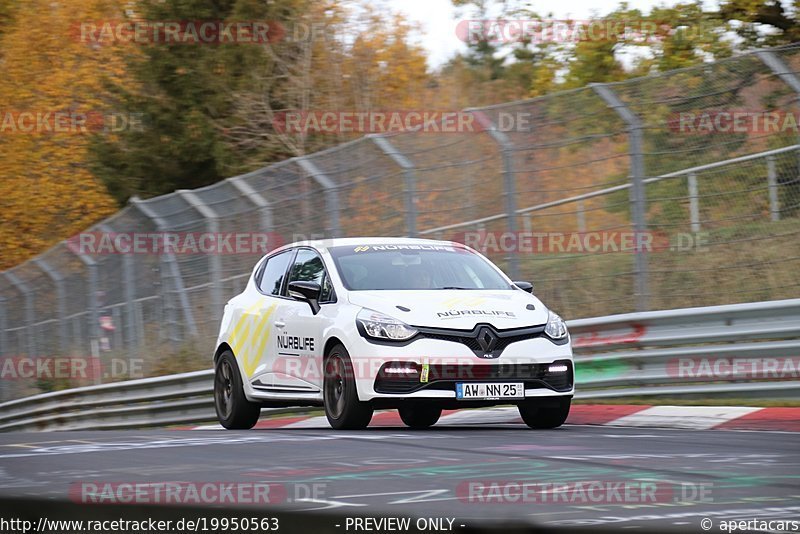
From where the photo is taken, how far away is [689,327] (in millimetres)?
11672

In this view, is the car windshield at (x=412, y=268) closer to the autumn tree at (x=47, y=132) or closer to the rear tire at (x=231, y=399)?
the rear tire at (x=231, y=399)

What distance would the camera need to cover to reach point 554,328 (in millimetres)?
10383

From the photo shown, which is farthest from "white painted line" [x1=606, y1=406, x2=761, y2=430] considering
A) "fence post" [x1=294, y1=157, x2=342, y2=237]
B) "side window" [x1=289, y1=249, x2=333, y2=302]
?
"fence post" [x1=294, y1=157, x2=342, y2=237]

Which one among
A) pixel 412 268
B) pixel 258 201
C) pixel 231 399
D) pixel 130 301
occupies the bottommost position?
pixel 231 399

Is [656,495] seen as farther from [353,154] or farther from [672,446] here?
[353,154]

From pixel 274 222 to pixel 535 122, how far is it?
192 inches

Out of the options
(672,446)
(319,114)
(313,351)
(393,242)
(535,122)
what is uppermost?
(319,114)

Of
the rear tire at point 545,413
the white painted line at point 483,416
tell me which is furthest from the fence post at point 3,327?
the rear tire at point 545,413

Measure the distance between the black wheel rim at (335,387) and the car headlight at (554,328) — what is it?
1.57 m

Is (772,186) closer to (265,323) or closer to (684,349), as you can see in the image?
(684,349)

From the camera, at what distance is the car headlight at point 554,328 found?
33.8 ft

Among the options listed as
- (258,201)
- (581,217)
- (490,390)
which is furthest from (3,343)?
(490,390)

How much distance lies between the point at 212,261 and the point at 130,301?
318cm

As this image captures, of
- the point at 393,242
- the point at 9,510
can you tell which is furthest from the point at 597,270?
the point at 9,510
